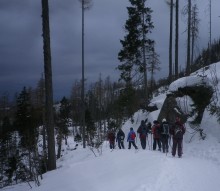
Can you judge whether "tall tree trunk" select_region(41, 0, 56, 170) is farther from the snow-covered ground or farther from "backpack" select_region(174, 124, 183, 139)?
"backpack" select_region(174, 124, 183, 139)

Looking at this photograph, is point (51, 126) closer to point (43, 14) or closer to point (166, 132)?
point (43, 14)

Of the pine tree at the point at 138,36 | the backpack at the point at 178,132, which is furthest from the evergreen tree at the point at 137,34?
the backpack at the point at 178,132

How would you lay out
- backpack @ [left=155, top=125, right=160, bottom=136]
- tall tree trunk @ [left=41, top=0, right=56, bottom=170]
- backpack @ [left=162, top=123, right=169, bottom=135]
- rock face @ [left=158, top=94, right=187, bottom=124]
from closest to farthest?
1. tall tree trunk @ [left=41, top=0, right=56, bottom=170]
2. backpack @ [left=162, top=123, right=169, bottom=135]
3. backpack @ [left=155, top=125, right=160, bottom=136]
4. rock face @ [left=158, top=94, right=187, bottom=124]

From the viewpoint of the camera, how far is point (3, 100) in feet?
322

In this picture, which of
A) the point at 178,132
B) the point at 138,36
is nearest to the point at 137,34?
the point at 138,36

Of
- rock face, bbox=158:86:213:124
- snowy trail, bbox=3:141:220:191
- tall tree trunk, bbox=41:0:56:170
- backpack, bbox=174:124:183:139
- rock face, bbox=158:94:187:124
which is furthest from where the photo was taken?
rock face, bbox=158:94:187:124

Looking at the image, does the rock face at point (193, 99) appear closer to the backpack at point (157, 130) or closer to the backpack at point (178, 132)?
the backpack at point (157, 130)

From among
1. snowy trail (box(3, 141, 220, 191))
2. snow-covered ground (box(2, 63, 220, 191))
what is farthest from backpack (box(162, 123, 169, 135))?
snowy trail (box(3, 141, 220, 191))

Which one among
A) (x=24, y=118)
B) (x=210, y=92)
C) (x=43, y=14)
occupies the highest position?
(x=43, y=14)

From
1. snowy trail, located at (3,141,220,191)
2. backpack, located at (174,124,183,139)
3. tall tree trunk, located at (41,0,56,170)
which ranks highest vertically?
tall tree trunk, located at (41,0,56,170)

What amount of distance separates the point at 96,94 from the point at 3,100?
28.6 metres

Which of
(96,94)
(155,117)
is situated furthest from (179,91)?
(96,94)

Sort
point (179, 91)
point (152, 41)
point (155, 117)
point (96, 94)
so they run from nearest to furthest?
point (179, 91) < point (155, 117) < point (152, 41) < point (96, 94)

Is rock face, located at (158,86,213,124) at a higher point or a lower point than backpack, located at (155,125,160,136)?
higher
